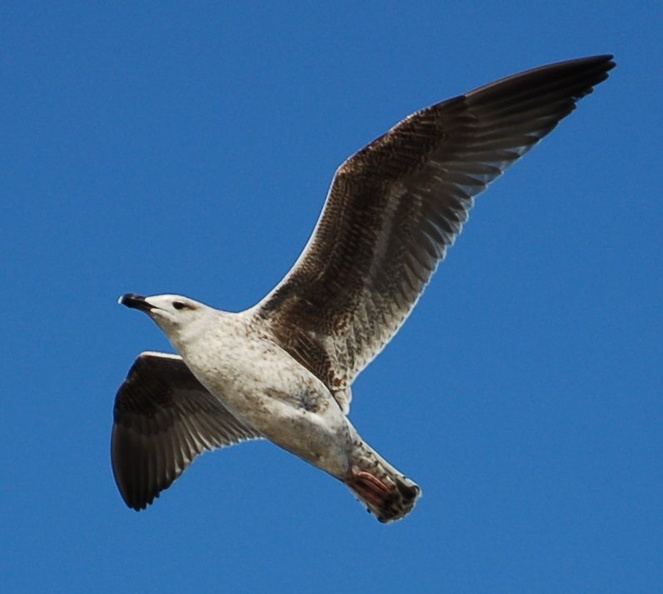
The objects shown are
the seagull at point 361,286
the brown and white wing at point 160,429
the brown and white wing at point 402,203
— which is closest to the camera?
the seagull at point 361,286

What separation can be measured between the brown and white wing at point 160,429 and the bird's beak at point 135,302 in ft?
6.37

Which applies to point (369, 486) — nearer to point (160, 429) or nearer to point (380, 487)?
point (380, 487)

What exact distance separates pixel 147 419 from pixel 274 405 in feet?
9.89

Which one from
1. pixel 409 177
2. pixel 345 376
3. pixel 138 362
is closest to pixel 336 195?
pixel 409 177

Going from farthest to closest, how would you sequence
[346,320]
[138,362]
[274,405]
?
[138,362], [346,320], [274,405]

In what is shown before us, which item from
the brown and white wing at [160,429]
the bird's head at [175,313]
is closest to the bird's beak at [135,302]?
the bird's head at [175,313]

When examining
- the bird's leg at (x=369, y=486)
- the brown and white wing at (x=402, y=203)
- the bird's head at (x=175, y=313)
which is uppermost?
the brown and white wing at (x=402, y=203)

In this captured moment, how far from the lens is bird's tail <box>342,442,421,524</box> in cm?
1128

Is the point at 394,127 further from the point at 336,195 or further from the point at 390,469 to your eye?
the point at 390,469

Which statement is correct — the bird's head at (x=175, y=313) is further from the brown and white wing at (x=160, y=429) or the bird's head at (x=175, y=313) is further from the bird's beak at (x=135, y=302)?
the brown and white wing at (x=160, y=429)

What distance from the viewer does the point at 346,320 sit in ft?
38.2

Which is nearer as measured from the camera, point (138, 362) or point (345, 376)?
point (345, 376)

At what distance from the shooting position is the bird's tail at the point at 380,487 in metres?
11.3

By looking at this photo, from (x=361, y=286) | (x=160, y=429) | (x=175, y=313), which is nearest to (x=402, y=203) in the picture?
(x=361, y=286)
